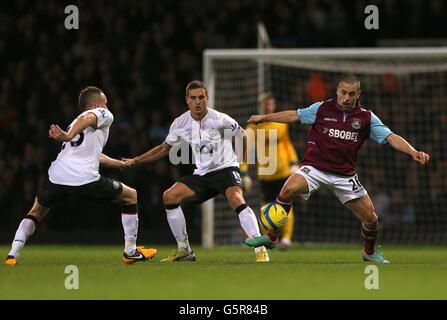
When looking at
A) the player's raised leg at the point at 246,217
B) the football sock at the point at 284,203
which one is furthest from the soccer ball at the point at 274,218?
the player's raised leg at the point at 246,217

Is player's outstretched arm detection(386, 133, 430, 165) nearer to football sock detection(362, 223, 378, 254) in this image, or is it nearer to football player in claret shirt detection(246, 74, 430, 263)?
football player in claret shirt detection(246, 74, 430, 263)

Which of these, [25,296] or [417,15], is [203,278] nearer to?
[25,296]

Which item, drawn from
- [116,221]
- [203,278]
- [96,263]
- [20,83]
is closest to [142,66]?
[20,83]

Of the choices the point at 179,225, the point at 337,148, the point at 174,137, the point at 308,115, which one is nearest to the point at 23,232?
the point at 179,225

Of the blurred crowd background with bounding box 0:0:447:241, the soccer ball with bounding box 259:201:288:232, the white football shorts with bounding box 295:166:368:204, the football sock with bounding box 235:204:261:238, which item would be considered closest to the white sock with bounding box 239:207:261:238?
the football sock with bounding box 235:204:261:238

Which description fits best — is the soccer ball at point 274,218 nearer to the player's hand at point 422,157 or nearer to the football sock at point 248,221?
the football sock at point 248,221

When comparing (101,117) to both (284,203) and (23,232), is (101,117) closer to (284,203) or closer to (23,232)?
(23,232)

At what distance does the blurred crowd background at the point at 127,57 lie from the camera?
16.0 m

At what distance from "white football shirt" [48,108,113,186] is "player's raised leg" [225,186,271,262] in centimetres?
136

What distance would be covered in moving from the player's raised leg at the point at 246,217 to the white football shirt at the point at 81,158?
1.36m

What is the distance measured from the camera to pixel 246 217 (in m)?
9.83

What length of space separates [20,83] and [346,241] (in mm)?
6514

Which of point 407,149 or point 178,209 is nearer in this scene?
point 407,149

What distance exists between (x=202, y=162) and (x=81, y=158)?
4.27 feet
